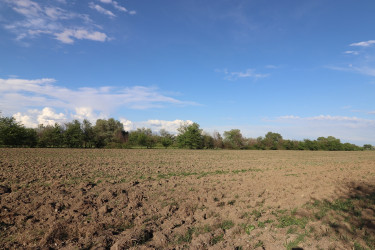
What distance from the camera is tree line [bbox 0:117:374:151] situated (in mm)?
46406

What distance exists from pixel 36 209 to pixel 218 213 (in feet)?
20.6

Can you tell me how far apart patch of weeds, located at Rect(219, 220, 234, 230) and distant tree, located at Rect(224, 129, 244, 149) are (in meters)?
77.1

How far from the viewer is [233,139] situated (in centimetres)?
9088

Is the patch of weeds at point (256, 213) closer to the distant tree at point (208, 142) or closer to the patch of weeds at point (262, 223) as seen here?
the patch of weeds at point (262, 223)

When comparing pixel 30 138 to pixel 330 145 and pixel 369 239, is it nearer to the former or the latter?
pixel 369 239

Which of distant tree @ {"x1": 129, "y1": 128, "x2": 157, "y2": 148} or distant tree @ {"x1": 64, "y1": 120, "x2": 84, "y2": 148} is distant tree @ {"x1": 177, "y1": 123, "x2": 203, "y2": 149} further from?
distant tree @ {"x1": 64, "y1": 120, "x2": 84, "y2": 148}

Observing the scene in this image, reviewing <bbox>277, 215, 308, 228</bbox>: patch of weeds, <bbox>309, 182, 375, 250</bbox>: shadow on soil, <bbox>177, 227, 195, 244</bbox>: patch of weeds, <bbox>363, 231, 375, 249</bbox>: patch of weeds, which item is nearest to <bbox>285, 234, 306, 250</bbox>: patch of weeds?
<bbox>277, 215, 308, 228</bbox>: patch of weeds

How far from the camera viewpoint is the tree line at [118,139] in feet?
152

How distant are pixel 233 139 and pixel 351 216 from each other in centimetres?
8513

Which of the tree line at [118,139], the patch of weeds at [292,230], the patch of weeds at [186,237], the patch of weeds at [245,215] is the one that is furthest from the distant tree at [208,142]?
the patch of weeds at [186,237]

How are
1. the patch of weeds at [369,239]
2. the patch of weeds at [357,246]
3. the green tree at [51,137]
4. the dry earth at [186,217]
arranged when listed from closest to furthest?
1. the patch of weeds at [357,246]
2. the patch of weeds at [369,239]
3. the dry earth at [186,217]
4. the green tree at [51,137]

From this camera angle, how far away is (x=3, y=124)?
149 feet

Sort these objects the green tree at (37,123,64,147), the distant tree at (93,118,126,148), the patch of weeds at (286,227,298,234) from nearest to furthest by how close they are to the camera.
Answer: the patch of weeds at (286,227,298,234)
the green tree at (37,123,64,147)
the distant tree at (93,118,126,148)

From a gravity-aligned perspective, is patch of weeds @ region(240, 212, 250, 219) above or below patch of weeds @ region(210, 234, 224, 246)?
above
